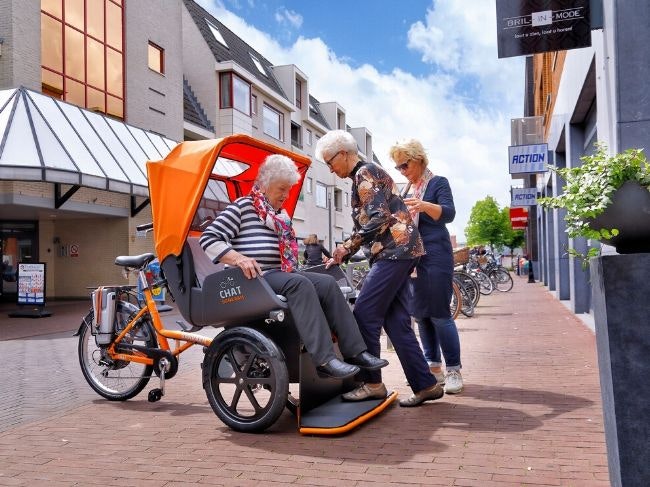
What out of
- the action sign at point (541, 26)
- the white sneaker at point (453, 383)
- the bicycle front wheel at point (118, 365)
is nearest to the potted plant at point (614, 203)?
the white sneaker at point (453, 383)

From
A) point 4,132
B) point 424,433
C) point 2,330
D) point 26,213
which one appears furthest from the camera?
point 26,213

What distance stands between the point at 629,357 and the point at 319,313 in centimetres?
189

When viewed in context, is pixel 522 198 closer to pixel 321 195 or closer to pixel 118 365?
pixel 118 365

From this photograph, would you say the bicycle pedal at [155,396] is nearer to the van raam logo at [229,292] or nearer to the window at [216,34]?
the van raam logo at [229,292]

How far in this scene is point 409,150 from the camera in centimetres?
489

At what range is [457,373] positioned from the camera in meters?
5.09

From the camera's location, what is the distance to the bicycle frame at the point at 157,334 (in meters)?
4.76

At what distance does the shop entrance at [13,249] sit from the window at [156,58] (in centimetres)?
684

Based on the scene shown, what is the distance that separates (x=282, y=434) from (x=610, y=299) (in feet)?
7.70

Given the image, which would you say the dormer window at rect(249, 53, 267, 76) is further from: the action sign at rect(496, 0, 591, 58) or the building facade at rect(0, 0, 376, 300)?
the action sign at rect(496, 0, 591, 58)

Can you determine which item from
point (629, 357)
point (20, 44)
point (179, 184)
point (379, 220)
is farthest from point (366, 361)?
point (20, 44)

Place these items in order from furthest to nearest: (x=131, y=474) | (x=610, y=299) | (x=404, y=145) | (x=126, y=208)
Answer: (x=126, y=208), (x=404, y=145), (x=131, y=474), (x=610, y=299)

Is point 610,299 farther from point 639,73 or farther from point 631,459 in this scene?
point 639,73

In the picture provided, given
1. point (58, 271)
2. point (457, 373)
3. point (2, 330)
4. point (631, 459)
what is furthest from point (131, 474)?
point (58, 271)
